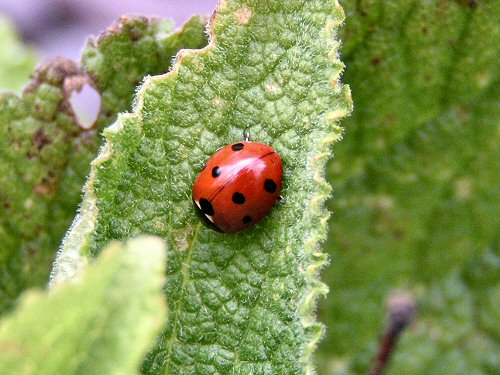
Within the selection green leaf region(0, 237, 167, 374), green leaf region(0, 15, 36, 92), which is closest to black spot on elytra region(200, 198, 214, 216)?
green leaf region(0, 237, 167, 374)

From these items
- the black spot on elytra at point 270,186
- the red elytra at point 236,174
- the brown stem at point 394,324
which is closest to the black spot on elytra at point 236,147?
the red elytra at point 236,174

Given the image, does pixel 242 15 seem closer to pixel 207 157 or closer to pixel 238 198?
pixel 207 157

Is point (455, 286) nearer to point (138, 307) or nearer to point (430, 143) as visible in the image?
point (430, 143)

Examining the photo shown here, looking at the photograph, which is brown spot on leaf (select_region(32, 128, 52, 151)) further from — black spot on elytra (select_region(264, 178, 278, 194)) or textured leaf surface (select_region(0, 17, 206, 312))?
black spot on elytra (select_region(264, 178, 278, 194))

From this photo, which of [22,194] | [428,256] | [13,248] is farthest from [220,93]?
[428,256]

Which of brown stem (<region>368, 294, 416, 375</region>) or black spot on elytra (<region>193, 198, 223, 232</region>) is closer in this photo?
black spot on elytra (<region>193, 198, 223, 232</region>)

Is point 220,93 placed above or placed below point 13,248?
above
